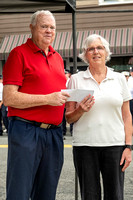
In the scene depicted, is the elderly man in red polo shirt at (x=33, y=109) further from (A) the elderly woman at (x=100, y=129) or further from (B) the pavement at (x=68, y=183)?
(B) the pavement at (x=68, y=183)

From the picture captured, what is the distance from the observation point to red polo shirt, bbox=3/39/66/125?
2.82m

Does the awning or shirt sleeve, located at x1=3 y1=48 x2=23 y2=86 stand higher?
the awning

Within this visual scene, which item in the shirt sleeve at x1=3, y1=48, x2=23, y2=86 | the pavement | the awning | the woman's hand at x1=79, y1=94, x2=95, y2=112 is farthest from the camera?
the awning

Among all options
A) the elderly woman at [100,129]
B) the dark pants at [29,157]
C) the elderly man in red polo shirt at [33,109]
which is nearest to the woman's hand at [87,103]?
the elderly woman at [100,129]

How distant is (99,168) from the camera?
3068 mm

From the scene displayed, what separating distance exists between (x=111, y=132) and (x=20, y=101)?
0.83m

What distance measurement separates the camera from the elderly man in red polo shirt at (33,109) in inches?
110

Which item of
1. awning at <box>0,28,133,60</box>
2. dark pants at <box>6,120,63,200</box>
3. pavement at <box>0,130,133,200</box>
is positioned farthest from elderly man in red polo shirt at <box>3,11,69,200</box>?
awning at <box>0,28,133,60</box>

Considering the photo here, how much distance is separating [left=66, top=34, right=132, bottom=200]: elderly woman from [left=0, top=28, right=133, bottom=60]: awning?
11.2 metres

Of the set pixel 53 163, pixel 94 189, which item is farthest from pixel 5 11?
pixel 94 189

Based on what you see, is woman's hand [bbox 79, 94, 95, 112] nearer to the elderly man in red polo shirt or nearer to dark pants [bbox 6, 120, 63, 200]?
the elderly man in red polo shirt

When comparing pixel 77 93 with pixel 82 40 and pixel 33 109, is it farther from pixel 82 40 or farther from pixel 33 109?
pixel 82 40

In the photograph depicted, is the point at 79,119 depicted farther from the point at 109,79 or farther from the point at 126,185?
the point at 126,185

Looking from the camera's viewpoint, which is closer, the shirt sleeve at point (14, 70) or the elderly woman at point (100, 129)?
A: the shirt sleeve at point (14, 70)
